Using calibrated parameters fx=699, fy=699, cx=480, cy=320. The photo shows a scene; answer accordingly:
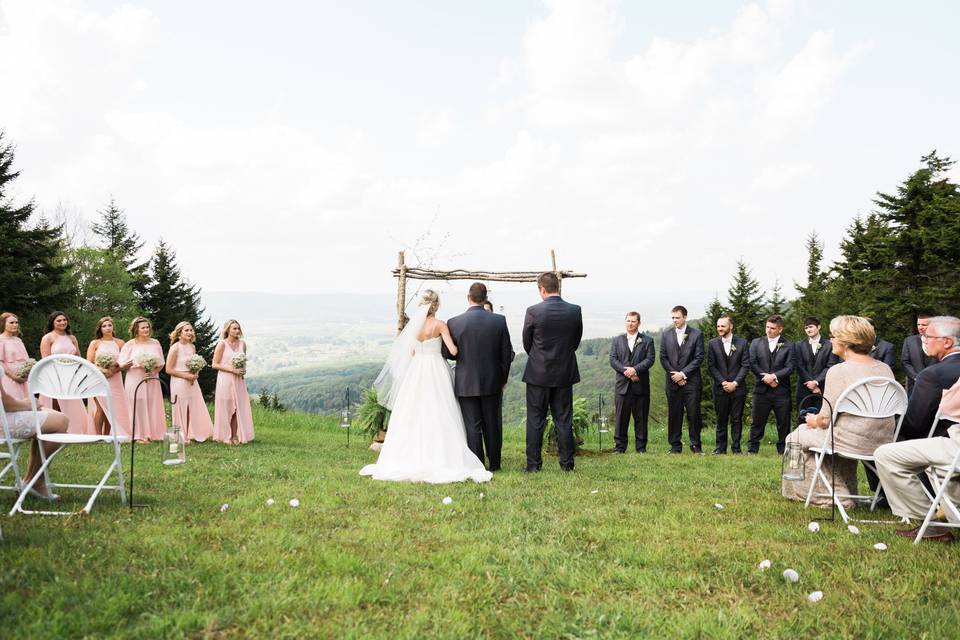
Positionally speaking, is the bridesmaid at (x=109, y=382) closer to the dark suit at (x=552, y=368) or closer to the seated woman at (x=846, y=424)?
the dark suit at (x=552, y=368)

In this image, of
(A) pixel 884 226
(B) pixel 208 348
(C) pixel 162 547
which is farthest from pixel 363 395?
(B) pixel 208 348

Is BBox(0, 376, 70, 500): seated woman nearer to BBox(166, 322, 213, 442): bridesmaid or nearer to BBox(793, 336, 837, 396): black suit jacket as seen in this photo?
BBox(166, 322, 213, 442): bridesmaid

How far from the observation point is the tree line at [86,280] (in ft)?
108

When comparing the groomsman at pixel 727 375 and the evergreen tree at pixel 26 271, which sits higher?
Result: the evergreen tree at pixel 26 271

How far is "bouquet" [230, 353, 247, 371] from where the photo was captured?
1166 cm

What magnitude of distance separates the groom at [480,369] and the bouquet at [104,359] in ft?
18.4

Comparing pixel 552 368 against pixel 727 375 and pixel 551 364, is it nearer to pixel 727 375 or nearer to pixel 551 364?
pixel 551 364

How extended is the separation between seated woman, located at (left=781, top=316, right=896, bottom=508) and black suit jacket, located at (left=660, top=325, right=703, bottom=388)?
5229 millimetres

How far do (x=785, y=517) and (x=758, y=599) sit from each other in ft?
7.46

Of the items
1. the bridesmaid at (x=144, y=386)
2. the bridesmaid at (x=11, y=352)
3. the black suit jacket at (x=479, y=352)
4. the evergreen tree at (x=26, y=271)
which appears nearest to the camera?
the black suit jacket at (x=479, y=352)

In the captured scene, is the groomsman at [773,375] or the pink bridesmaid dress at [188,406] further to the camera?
the groomsman at [773,375]

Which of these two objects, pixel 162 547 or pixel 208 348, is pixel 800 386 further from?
pixel 208 348

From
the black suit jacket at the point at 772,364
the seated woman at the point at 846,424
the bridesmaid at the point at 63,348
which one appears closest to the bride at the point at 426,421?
the seated woman at the point at 846,424

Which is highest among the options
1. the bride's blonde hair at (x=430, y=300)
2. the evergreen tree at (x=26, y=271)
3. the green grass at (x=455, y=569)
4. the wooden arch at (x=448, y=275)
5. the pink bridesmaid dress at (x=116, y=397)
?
the evergreen tree at (x=26, y=271)
